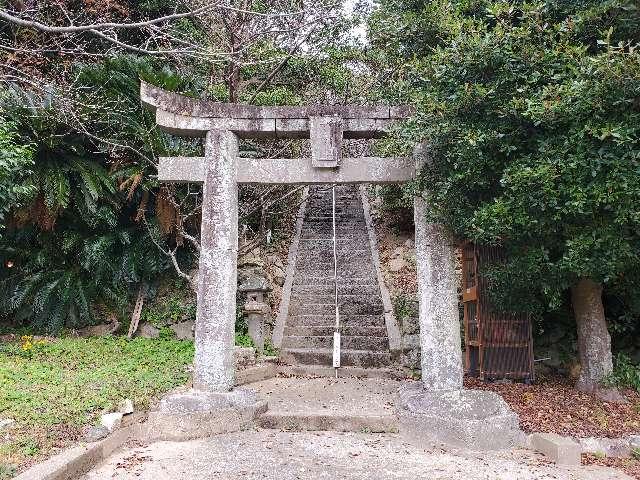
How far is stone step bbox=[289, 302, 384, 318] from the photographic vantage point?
883 centimetres

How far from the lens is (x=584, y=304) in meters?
5.76

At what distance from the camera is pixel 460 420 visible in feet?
15.8

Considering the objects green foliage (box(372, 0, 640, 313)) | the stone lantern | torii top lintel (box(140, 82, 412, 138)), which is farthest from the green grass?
green foliage (box(372, 0, 640, 313))

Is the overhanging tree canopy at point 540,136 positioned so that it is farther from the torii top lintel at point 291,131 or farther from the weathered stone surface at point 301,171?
the torii top lintel at point 291,131

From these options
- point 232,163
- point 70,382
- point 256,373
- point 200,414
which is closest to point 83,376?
point 70,382

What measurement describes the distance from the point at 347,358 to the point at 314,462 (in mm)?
3357

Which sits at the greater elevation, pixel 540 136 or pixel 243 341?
pixel 540 136

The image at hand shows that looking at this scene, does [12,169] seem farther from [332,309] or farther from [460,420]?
[460,420]

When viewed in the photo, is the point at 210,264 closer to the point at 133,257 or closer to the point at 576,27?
the point at 133,257

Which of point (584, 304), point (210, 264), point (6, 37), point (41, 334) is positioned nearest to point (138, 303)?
point (41, 334)

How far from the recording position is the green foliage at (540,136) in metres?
4.01

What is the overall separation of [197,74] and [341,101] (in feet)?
10.9

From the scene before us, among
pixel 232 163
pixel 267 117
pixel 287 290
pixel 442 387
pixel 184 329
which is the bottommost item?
pixel 442 387

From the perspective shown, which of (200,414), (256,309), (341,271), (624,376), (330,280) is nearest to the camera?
(200,414)
